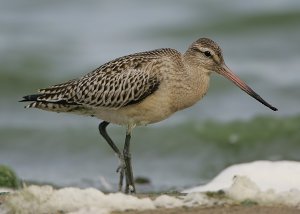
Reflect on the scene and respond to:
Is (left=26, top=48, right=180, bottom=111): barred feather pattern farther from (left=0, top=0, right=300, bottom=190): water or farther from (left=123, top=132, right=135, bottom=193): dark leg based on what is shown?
(left=0, top=0, right=300, bottom=190): water

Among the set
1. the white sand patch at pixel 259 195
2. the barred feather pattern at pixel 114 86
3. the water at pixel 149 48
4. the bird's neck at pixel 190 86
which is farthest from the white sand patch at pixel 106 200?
the water at pixel 149 48

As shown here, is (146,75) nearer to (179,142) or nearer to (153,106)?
(153,106)

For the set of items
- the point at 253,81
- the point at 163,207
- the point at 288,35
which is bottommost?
the point at 163,207

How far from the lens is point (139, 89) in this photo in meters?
9.22

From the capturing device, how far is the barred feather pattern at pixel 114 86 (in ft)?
30.3

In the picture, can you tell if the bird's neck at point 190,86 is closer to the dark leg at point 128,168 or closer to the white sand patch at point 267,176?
the dark leg at point 128,168

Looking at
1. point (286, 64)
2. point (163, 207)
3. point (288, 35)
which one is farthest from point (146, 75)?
point (288, 35)

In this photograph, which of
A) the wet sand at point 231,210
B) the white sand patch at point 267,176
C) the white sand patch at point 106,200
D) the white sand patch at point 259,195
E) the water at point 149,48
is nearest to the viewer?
the wet sand at point 231,210

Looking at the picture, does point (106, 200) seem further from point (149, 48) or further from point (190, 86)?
point (149, 48)

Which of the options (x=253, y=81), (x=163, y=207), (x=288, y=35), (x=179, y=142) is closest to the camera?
(x=163, y=207)

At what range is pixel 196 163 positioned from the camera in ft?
45.7

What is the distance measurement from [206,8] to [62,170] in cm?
852

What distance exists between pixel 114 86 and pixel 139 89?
324 mm

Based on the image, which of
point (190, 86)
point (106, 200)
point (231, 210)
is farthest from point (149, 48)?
point (231, 210)
